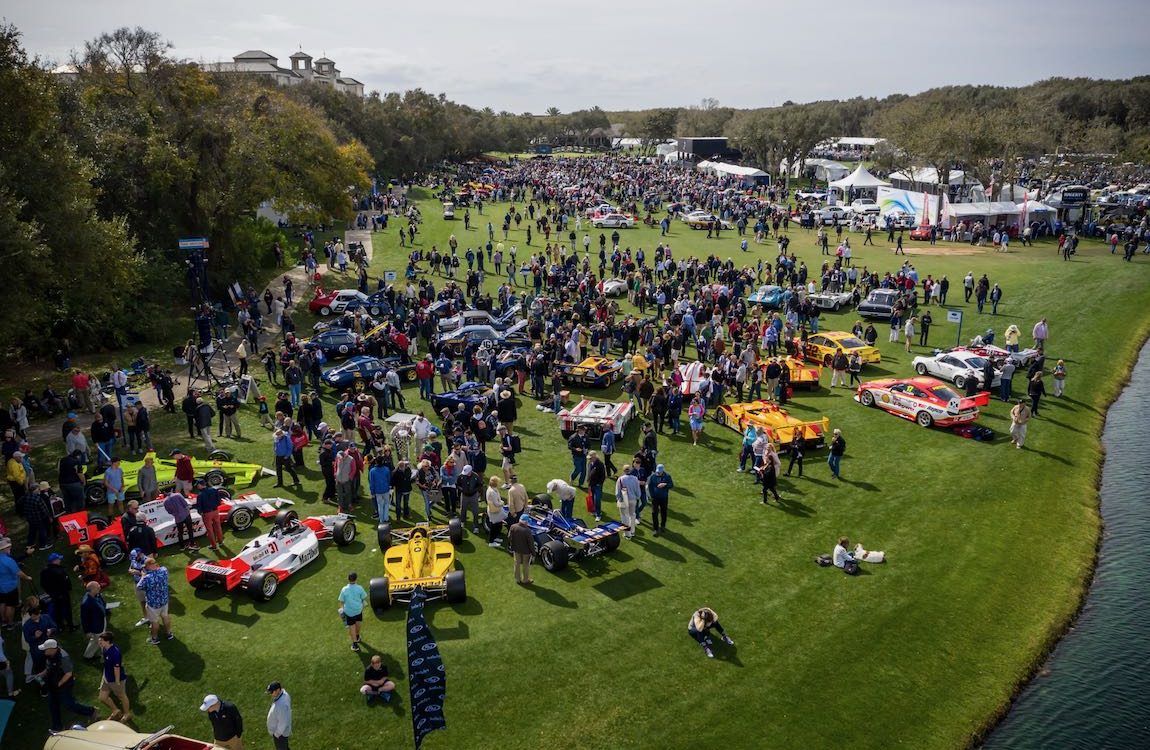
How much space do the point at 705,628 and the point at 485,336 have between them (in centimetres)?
1899

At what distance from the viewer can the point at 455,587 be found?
14250 mm

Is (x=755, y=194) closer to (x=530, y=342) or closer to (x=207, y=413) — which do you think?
(x=530, y=342)

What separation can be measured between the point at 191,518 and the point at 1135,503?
22.7 m

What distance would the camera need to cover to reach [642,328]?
101 ft

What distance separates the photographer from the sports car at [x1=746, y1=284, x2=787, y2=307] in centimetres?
3762

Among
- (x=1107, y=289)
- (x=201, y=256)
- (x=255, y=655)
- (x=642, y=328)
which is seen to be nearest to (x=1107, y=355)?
(x=1107, y=289)

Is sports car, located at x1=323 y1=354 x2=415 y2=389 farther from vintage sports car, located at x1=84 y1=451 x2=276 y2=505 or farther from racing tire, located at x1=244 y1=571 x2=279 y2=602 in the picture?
racing tire, located at x1=244 y1=571 x2=279 y2=602

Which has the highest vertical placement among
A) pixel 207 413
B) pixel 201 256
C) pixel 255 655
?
pixel 201 256

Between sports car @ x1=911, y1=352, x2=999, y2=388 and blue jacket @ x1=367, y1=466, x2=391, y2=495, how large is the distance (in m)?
19.0

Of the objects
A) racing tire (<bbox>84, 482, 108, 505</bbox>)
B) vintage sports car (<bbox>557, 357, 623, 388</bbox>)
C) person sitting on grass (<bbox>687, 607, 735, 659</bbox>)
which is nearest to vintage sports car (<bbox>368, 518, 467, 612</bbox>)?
person sitting on grass (<bbox>687, 607, 735, 659</bbox>)

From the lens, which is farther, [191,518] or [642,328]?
[642,328]

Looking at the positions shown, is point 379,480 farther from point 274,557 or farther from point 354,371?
point 354,371

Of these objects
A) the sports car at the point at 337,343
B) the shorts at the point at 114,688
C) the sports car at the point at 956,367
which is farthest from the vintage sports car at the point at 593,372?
the shorts at the point at 114,688

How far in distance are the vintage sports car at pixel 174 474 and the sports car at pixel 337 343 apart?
32.8ft
